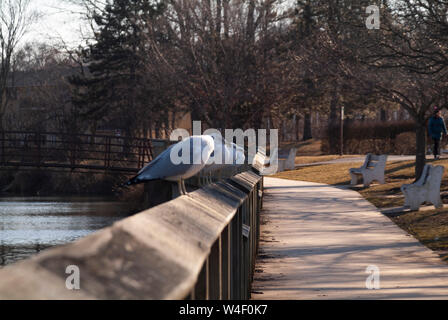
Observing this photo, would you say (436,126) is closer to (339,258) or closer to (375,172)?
(375,172)

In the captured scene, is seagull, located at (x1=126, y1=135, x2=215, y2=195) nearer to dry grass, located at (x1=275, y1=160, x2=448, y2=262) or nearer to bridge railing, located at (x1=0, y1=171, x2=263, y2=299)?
bridge railing, located at (x1=0, y1=171, x2=263, y2=299)

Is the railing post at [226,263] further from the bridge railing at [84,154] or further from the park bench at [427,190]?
the bridge railing at [84,154]

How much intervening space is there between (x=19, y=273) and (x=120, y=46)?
50.3m

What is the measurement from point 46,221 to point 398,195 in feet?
41.1

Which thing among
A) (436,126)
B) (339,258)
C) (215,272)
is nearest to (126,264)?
(215,272)

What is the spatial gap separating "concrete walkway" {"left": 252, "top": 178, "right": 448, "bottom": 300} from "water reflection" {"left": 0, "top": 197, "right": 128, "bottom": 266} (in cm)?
776

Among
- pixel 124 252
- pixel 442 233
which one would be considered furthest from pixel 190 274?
pixel 442 233

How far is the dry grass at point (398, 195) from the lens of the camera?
40.0 feet

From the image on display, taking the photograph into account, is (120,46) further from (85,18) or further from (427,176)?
(427,176)

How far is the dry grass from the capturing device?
480 inches

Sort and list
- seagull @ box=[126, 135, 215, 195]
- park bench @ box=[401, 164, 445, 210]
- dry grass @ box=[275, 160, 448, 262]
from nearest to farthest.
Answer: seagull @ box=[126, 135, 215, 195], dry grass @ box=[275, 160, 448, 262], park bench @ box=[401, 164, 445, 210]

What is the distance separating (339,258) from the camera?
31.9 ft

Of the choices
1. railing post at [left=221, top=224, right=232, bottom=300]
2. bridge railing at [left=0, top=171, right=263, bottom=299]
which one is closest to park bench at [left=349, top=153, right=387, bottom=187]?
railing post at [left=221, top=224, right=232, bottom=300]
